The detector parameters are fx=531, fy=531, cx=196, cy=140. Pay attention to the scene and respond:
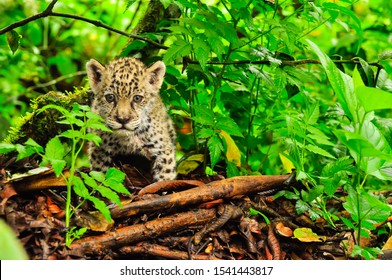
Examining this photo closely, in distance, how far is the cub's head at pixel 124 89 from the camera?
3971 mm

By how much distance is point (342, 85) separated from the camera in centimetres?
327

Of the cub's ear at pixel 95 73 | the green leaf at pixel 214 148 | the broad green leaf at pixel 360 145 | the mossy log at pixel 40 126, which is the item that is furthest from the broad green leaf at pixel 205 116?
the mossy log at pixel 40 126

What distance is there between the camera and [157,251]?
132 inches

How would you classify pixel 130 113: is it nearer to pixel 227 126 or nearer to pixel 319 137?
pixel 227 126

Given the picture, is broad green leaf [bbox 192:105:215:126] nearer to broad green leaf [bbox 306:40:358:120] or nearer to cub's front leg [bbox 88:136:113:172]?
cub's front leg [bbox 88:136:113:172]

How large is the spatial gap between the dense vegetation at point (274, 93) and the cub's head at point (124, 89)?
0.22m

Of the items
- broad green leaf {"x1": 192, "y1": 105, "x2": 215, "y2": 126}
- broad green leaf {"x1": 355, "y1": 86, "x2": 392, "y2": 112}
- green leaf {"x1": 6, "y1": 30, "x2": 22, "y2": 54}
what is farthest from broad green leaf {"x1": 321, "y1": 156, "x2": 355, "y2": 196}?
green leaf {"x1": 6, "y1": 30, "x2": 22, "y2": 54}

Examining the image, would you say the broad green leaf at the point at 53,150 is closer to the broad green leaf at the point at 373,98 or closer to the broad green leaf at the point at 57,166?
the broad green leaf at the point at 57,166

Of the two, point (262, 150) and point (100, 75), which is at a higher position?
point (100, 75)

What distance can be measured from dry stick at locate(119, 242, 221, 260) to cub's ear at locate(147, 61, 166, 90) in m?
1.41

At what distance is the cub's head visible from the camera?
397cm

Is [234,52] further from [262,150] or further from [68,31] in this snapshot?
[68,31]
